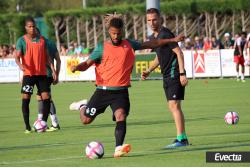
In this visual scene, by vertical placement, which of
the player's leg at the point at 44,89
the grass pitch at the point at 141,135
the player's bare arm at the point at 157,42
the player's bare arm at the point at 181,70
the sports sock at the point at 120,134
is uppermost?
the player's bare arm at the point at 157,42

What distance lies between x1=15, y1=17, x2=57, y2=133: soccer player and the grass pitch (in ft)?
2.47

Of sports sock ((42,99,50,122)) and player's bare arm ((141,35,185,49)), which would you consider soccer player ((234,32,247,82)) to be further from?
player's bare arm ((141,35,185,49))

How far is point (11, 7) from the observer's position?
88750mm

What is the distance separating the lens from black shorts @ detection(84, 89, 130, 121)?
14.5 meters

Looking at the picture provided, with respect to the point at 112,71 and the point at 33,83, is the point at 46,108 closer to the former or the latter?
the point at 33,83

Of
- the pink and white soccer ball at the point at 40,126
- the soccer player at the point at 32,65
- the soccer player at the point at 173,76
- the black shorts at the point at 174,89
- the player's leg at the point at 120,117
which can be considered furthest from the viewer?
the soccer player at the point at 32,65

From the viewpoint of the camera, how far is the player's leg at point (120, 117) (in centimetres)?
1406

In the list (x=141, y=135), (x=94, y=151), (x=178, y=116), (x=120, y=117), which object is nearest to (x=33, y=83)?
(x=141, y=135)

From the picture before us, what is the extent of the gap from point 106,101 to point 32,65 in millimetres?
5289

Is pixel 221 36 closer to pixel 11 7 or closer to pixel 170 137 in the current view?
pixel 11 7

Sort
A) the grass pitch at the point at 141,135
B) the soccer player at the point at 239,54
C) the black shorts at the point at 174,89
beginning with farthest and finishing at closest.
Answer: the soccer player at the point at 239,54
the black shorts at the point at 174,89
the grass pitch at the point at 141,135

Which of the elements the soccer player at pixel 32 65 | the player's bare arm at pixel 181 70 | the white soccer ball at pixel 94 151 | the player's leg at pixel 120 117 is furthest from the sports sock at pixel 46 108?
the white soccer ball at pixel 94 151

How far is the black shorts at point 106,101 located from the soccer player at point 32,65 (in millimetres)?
4969

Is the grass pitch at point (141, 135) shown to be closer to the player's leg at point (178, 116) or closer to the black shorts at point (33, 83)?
the player's leg at point (178, 116)
